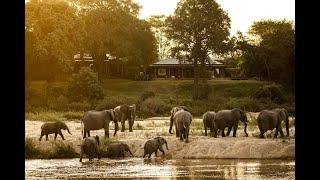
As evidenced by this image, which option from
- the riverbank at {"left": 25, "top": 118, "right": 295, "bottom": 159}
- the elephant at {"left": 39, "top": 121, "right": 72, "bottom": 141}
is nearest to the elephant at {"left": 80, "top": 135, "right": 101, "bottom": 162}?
the riverbank at {"left": 25, "top": 118, "right": 295, "bottom": 159}

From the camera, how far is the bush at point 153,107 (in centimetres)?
2925

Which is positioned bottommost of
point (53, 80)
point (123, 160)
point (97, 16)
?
point (123, 160)

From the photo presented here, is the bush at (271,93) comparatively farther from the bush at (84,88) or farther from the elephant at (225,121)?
the elephant at (225,121)

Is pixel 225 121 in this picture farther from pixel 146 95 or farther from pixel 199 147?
pixel 146 95

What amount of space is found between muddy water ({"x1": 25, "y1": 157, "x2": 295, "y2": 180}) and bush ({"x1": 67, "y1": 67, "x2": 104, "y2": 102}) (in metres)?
13.4

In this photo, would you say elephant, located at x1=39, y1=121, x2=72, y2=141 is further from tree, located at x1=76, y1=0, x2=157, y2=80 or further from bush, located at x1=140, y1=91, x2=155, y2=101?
tree, located at x1=76, y1=0, x2=157, y2=80

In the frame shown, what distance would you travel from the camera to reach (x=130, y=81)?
1603 inches

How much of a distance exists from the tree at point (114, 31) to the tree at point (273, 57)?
6.77 m

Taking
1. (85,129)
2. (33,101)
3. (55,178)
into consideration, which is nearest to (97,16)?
(33,101)

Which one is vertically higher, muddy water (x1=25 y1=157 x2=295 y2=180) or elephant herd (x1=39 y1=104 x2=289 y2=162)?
elephant herd (x1=39 y1=104 x2=289 y2=162)

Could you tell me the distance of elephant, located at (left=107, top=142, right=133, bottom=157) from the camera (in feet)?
57.8

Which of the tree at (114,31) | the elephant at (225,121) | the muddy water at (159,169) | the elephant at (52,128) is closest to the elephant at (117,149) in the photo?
the muddy water at (159,169)
